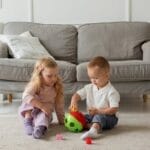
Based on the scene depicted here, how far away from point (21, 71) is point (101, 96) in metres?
0.87

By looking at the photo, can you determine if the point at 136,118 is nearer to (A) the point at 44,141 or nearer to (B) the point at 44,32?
(A) the point at 44,141

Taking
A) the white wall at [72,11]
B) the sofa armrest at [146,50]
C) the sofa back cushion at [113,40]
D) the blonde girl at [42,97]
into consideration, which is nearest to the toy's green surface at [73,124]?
the blonde girl at [42,97]

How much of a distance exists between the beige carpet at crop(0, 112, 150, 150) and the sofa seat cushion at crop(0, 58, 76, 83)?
0.52m

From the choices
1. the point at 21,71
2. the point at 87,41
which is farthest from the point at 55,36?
the point at 21,71

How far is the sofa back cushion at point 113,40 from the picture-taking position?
12.0ft

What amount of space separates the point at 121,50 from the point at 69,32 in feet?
1.95

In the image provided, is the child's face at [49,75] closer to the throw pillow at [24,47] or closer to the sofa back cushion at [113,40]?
the throw pillow at [24,47]

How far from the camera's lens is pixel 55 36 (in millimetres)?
3805

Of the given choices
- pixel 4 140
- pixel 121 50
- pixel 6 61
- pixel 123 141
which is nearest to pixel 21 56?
pixel 6 61

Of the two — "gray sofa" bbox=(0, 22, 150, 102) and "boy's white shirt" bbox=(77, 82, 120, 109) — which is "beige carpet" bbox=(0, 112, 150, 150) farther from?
"gray sofa" bbox=(0, 22, 150, 102)

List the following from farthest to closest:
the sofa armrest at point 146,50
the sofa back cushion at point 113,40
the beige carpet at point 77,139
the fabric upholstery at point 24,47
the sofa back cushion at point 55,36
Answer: the sofa back cushion at point 55,36 < the sofa back cushion at point 113,40 < the fabric upholstery at point 24,47 < the sofa armrest at point 146,50 < the beige carpet at point 77,139

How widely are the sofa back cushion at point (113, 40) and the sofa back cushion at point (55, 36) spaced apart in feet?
0.28

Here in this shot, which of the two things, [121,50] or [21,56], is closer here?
[21,56]

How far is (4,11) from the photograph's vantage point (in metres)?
4.21
